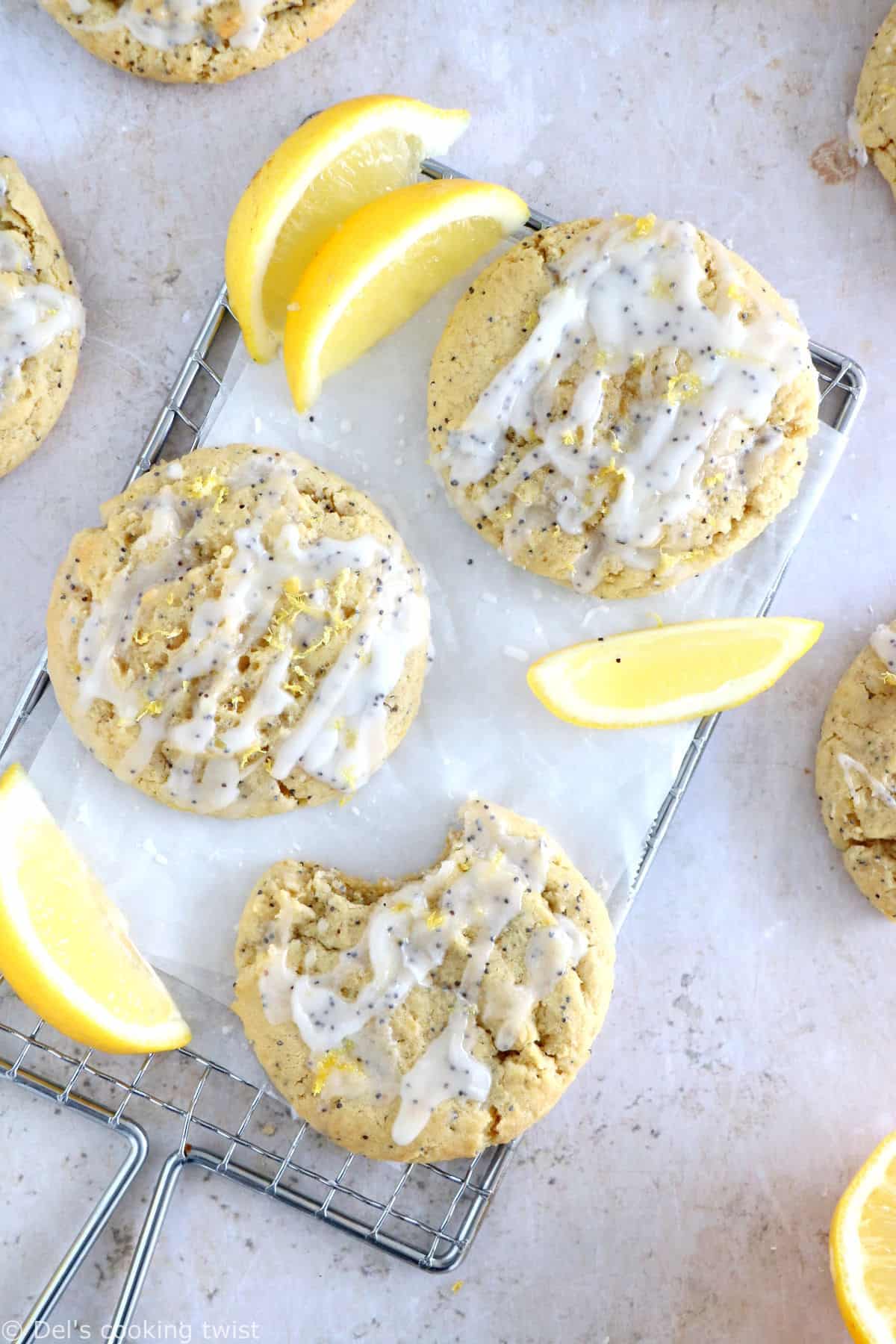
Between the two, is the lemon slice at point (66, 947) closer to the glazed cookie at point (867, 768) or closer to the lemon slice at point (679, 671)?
the lemon slice at point (679, 671)

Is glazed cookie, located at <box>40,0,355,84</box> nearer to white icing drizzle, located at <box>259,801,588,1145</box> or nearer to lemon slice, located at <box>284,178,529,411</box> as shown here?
lemon slice, located at <box>284,178,529,411</box>

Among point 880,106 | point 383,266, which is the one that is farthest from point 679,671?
point 880,106

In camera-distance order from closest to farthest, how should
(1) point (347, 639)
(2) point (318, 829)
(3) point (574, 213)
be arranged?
(1) point (347, 639) → (2) point (318, 829) → (3) point (574, 213)

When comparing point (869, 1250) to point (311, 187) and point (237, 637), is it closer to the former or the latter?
point (237, 637)

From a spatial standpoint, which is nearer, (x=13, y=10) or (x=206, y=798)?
(x=206, y=798)

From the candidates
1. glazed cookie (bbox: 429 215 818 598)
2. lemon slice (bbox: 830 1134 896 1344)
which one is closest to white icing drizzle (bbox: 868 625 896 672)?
glazed cookie (bbox: 429 215 818 598)

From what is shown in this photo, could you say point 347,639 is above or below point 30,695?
above

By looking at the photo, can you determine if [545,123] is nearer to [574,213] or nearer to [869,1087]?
[574,213]

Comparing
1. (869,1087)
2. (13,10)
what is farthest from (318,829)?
(13,10)
